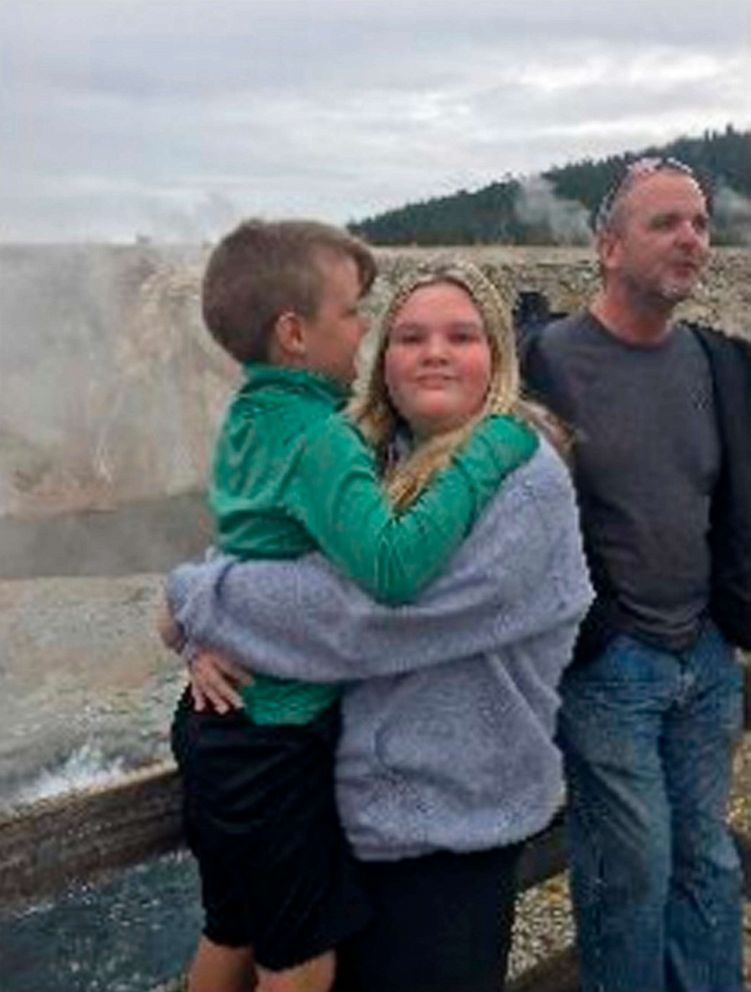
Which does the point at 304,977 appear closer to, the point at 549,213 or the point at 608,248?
the point at 608,248

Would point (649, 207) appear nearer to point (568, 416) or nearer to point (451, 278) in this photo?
point (568, 416)

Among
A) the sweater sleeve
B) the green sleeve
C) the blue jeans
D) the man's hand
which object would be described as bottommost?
the blue jeans

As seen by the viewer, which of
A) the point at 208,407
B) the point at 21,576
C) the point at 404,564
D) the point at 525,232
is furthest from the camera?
the point at 525,232

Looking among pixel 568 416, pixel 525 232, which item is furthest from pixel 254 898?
pixel 525 232

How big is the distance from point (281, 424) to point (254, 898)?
89cm

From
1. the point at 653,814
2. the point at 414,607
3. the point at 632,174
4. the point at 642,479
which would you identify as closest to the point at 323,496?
the point at 414,607

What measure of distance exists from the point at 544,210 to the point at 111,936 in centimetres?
4611

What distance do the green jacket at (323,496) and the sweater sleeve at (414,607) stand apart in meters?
0.04

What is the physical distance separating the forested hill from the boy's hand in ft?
137

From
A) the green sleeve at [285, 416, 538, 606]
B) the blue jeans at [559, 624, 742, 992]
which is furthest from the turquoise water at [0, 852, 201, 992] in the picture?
the green sleeve at [285, 416, 538, 606]

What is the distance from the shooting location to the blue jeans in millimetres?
3365

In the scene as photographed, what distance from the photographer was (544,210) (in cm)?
5484

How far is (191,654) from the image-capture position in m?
2.67

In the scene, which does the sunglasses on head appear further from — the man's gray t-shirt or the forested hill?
the forested hill
